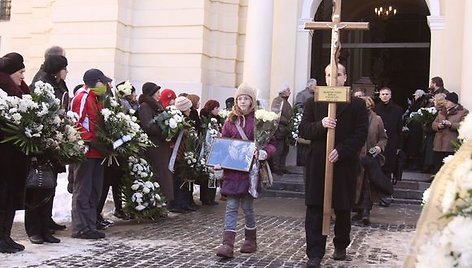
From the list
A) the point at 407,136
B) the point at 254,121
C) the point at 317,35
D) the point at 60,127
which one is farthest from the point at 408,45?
the point at 60,127

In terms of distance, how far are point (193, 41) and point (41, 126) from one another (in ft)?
28.1

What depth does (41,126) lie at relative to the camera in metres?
6.21

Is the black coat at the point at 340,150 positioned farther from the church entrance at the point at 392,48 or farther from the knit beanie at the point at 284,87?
the church entrance at the point at 392,48

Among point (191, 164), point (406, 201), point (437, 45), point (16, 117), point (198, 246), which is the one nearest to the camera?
point (16, 117)

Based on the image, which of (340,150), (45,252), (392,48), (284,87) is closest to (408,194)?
(284,87)

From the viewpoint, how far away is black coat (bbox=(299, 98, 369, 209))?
20.5 ft

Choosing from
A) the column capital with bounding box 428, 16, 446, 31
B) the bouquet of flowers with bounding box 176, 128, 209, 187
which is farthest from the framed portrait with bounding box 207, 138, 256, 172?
the column capital with bounding box 428, 16, 446, 31

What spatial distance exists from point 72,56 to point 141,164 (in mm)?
7132

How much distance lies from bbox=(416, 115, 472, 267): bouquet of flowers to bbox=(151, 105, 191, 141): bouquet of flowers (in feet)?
21.0

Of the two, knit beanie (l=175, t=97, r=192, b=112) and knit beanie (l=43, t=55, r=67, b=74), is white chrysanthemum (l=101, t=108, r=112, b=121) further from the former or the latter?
knit beanie (l=175, t=97, r=192, b=112)

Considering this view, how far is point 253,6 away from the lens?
13820 mm

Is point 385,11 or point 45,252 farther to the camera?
point 385,11

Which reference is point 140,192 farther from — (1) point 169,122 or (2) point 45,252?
(2) point 45,252

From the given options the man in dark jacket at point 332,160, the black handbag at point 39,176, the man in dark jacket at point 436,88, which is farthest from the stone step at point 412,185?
the black handbag at point 39,176
